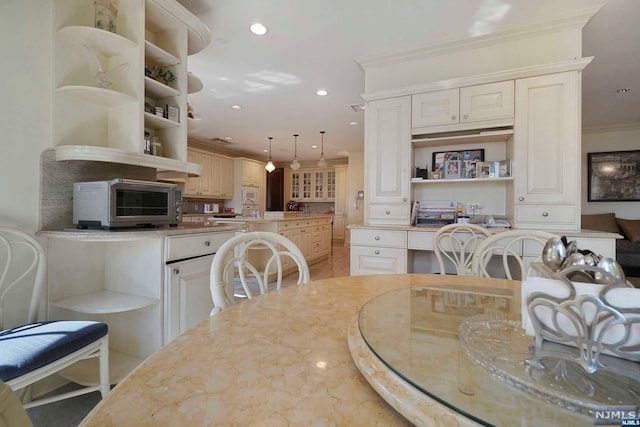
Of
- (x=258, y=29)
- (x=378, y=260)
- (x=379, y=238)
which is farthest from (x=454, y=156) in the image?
(x=258, y=29)

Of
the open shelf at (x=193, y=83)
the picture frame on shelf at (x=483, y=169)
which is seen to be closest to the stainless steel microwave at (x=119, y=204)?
the open shelf at (x=193, y=83)

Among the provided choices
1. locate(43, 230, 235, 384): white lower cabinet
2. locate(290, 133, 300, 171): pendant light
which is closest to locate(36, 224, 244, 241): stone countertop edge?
locate(43, 230, 235, 384): white lower cabinet

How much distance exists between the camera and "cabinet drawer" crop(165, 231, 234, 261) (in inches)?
67.5

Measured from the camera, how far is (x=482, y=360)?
1.71ft

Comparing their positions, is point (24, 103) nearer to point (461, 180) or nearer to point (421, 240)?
point (421, 240)

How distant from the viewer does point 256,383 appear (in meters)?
0.46

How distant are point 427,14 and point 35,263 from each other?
297 cm

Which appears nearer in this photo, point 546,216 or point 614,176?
point 546,216

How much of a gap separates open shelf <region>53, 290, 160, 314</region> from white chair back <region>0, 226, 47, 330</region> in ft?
0.46

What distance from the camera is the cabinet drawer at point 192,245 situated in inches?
67.5

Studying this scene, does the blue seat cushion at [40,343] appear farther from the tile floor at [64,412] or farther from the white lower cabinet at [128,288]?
the tile floor at [64,412]

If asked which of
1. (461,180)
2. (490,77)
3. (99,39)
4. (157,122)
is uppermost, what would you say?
(490,77)

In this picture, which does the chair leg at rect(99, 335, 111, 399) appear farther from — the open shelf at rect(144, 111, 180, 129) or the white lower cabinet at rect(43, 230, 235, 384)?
the open shelf at rect(144, 111, 180, 129)

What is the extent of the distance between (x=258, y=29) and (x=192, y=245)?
187cm
